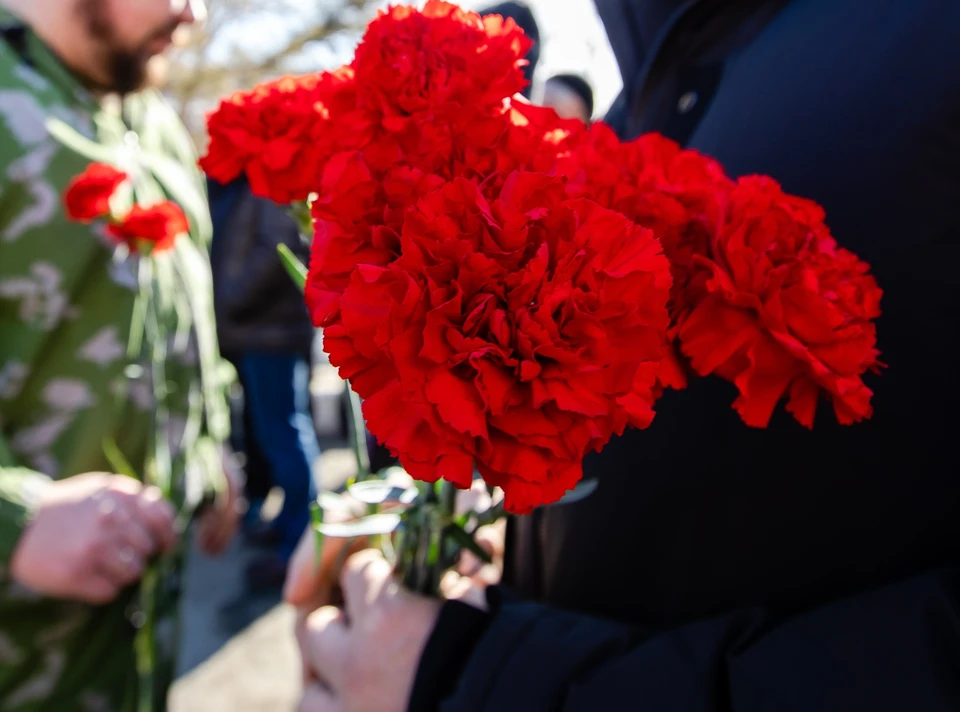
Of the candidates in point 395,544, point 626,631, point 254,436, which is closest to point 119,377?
point 395,544

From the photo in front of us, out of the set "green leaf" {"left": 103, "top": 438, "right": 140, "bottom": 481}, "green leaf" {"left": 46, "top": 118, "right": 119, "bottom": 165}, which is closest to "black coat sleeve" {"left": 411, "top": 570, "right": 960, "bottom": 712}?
"green leaf" {"left": 103, "top": 438, "right": 140, "bottom": 481}

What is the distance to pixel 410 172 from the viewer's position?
0.40 metres

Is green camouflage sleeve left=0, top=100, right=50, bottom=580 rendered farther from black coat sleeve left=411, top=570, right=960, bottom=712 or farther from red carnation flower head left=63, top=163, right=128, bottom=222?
black coat sleeve left=411, top=570, right=960, bottom=712

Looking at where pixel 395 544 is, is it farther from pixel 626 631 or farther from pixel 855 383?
pixel 855 383

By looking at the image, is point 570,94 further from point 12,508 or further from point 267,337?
point 12,508

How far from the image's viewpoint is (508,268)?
1.12 feet

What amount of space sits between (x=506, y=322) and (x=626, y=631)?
1.43ft

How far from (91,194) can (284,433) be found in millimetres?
2136

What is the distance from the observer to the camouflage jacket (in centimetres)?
106

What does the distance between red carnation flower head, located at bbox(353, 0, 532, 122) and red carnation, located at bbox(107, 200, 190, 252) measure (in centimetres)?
83

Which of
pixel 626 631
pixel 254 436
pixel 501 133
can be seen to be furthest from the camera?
pixel 254 436

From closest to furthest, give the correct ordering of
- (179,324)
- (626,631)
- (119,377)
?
(626,631) < (119,377) < (179,324)

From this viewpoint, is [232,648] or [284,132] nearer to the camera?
[284,132]

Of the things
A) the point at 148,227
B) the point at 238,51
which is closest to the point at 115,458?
the point at 148,227
